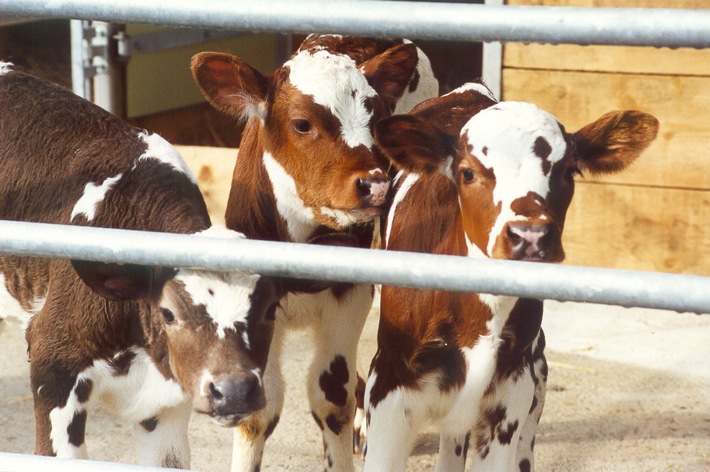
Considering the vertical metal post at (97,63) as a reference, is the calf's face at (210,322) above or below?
below

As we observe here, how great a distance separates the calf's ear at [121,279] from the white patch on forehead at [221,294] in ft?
0.36

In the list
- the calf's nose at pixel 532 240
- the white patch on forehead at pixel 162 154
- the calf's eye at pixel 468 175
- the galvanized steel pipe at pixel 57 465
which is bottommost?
the galvanized steel pipe at pixel 57 465

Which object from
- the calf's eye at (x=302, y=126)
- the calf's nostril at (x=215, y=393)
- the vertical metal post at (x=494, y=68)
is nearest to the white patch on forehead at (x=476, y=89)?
the calf's eye at (x=302, y=126)

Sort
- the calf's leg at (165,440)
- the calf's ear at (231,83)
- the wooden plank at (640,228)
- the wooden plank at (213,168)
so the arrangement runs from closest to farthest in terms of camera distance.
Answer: the calf's leg at (165,440) < the calf's ear at (231,83) < the wooden plank at (640,228) < the wooden plank at (213,168)

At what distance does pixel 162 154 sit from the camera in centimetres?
316

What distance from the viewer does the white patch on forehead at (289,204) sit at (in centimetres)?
328

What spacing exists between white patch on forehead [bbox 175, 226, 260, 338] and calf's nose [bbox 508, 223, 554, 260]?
2.23 ft

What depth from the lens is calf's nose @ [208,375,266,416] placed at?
2.51m

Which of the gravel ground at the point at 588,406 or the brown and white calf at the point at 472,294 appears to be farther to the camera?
the gravel ground at the point at 588,406

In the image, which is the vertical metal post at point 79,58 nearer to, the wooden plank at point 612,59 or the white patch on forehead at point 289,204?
the wooden plank at point 612,59

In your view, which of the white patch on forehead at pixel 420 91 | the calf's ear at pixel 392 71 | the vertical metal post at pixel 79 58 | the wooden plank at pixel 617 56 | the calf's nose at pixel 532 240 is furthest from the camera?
the vertical metal post at pixel 79 58

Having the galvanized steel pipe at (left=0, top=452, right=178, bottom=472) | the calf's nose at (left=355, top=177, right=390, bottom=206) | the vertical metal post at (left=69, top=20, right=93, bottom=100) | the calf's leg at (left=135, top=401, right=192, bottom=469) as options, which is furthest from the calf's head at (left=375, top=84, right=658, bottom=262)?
the vertical metal post at (left=69, top=20, right=93, bottom=100)

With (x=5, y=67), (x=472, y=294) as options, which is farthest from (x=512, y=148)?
(x=5, y=67)

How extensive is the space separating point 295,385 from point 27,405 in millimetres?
1096
